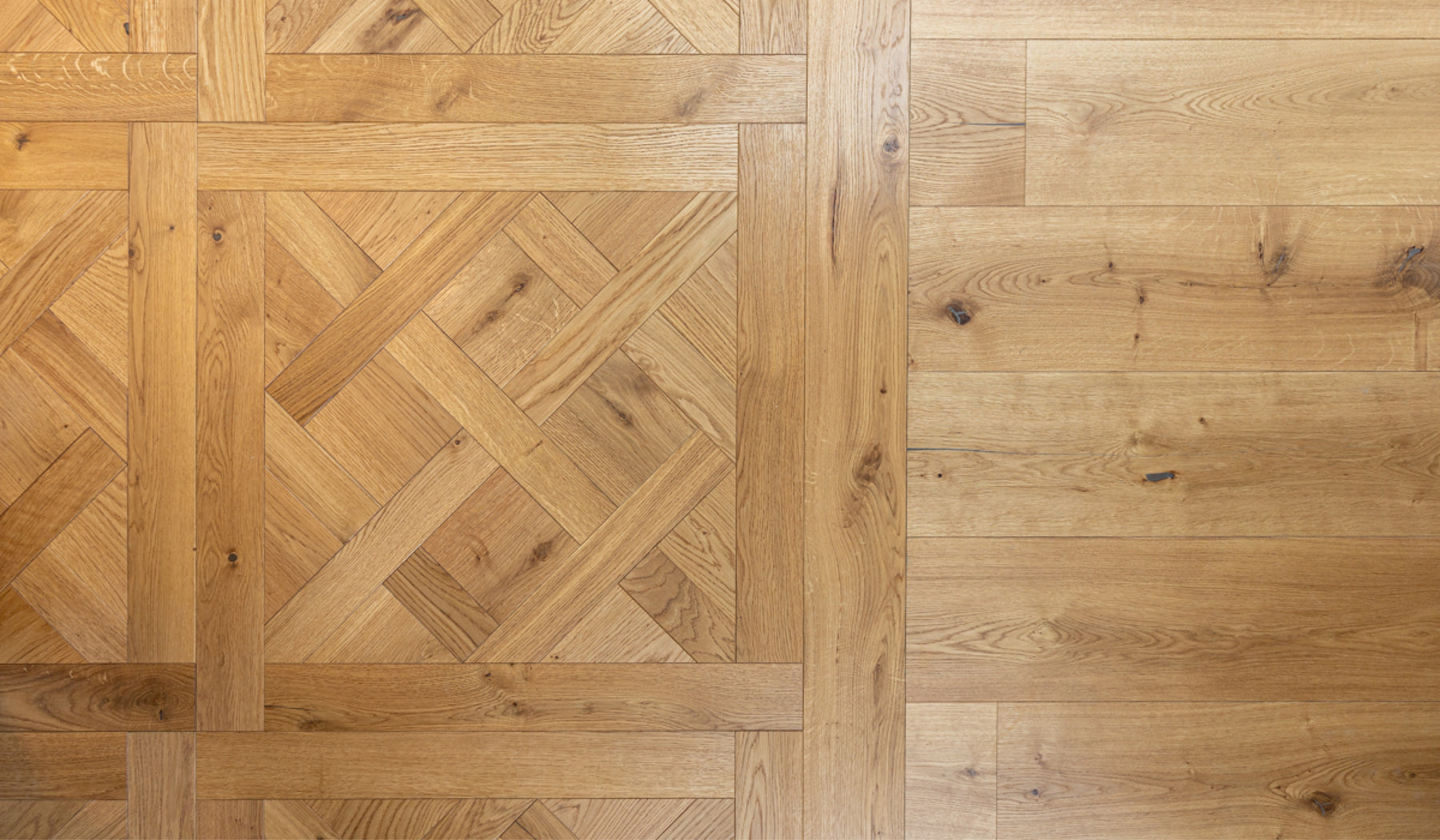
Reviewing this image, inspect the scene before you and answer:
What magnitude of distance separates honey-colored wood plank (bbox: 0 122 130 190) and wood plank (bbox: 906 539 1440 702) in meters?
1.13

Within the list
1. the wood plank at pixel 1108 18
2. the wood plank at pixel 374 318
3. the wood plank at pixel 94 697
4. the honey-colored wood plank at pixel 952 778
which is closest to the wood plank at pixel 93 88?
the wood plank at pixel 374 318

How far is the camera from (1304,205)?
0.87m

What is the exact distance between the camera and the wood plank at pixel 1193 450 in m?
0.87

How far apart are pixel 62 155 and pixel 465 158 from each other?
0.50 meters

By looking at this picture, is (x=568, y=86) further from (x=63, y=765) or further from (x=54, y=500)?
(x=63, y=765)

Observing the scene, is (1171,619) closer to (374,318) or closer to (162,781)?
(374,318)

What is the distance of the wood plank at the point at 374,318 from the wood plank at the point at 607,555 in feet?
1.19

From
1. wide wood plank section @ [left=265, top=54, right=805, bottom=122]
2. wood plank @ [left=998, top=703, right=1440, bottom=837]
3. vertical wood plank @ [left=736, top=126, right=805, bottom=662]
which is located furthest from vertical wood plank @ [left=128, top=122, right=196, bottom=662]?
wood plank @ [left=998, top=703, right=1440, bottom=837]

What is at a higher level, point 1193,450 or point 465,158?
point 465,158

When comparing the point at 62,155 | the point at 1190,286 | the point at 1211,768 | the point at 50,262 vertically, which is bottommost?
the point at 1211,768

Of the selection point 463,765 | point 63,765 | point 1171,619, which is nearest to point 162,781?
point 63,765

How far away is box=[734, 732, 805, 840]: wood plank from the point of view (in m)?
0.87

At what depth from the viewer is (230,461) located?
87cm

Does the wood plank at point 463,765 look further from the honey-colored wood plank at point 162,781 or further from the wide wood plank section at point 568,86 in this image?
the wide wood plank section at point 568,86
